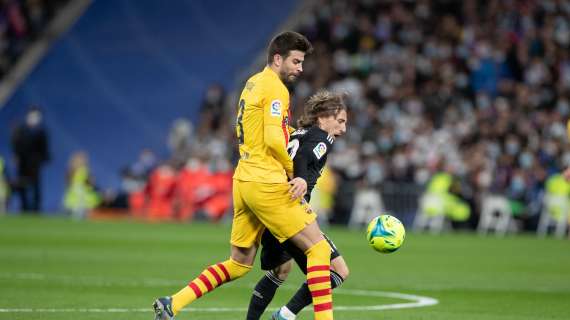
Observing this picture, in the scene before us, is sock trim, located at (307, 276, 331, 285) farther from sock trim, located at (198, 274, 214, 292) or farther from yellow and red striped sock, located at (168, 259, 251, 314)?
sock trim, located at (198, 274, 214, 292)

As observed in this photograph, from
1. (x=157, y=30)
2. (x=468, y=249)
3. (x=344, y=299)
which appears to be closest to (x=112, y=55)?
(x=157, y=30)

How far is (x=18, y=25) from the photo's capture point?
3569 centimetres

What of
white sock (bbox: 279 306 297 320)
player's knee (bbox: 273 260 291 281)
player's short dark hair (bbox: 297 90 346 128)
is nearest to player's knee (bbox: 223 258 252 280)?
player's knee (bbox: 273 260 291 281)

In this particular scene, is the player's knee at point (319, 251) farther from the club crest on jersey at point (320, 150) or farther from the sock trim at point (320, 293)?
the club crest on jersey at point (320, 150)

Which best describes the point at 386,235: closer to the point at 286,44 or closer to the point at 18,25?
the point at 286,44

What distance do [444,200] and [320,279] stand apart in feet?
65.1

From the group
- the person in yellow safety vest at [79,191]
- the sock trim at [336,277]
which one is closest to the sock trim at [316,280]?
the sock trim at [336,277]

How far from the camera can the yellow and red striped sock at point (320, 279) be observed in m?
8.07

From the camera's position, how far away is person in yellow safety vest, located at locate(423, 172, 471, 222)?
1085 inches

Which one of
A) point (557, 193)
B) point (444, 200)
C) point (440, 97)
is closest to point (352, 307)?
point (557, 193)

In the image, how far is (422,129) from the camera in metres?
29.6

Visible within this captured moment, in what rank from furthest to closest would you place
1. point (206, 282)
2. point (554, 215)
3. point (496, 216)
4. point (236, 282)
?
1. point (496, 216)
2. point (554, 215)
3. point (236, 282)
4. point (206, 282)

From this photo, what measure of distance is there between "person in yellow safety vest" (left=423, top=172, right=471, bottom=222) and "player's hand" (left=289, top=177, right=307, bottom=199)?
774 inches

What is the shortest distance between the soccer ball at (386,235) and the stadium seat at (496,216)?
18.1 meters
